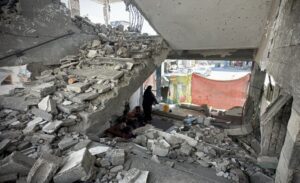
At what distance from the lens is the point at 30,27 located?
461 cm

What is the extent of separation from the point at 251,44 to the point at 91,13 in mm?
9181

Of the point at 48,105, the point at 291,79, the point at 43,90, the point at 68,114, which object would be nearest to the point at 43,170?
the point at 68,114

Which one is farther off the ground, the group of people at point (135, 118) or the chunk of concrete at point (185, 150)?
the chunk of concrete at point (185, 150)

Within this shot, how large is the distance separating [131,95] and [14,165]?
2.45 m

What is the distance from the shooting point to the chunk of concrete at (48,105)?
10.0 ft

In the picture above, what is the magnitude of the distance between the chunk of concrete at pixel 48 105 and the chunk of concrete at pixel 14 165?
121cm

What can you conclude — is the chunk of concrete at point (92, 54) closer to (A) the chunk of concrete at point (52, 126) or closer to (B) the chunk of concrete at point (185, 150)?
(A) the chunk of concrete at point (52, 126)

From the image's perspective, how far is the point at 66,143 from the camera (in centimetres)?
256

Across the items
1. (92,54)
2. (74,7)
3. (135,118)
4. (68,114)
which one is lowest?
(135,118)

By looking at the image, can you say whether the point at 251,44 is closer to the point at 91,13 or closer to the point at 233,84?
the point at 233,84

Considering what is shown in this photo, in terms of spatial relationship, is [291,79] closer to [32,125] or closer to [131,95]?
[131,95]

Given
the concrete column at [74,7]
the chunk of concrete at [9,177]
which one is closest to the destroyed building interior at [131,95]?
the chunk of concrete at [9,177]

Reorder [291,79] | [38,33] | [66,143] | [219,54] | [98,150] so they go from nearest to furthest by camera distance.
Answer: [291,79] → [98,150] → [66,143] → [38,33] → [219,54]

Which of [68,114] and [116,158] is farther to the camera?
[68,114]
